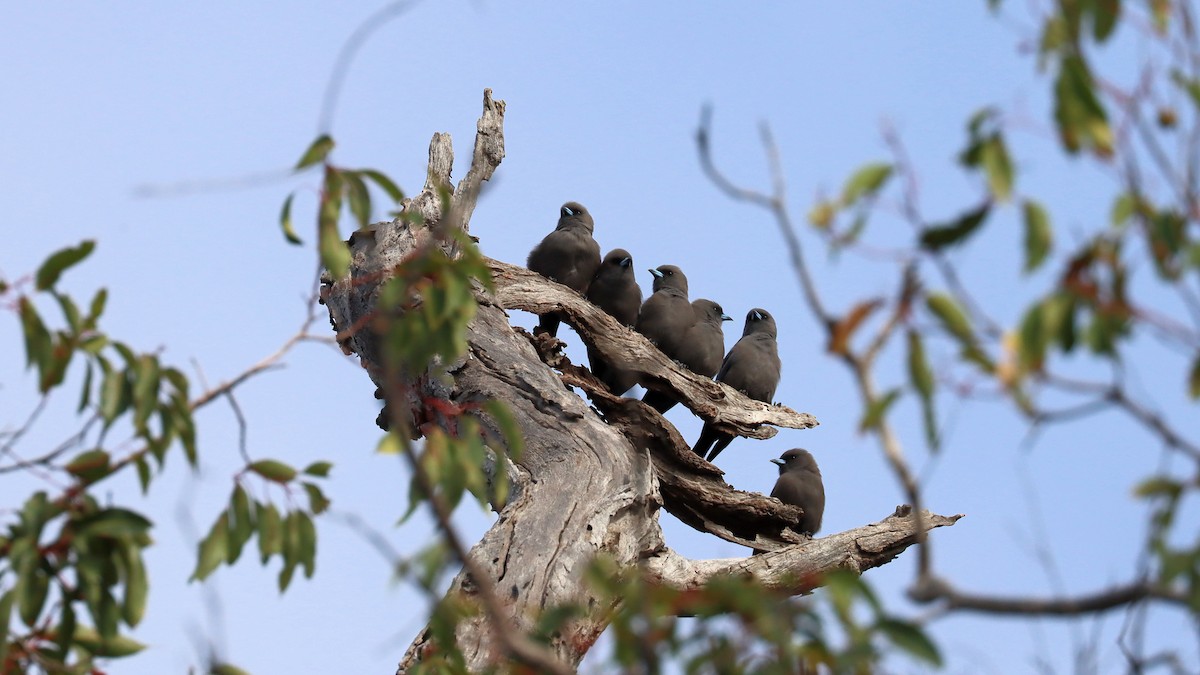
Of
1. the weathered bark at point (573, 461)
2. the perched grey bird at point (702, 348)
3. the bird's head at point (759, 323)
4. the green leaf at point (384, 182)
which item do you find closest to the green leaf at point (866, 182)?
the green leaf at point (384, 182)

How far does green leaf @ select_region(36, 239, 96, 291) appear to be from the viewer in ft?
9.23

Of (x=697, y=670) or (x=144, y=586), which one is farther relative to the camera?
(x=144, y=586)

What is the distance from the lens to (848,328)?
1980 mm

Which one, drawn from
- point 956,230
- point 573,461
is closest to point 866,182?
point 956,230

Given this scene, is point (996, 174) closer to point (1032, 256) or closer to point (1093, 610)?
point (1032, 256)

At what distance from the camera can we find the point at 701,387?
7453mm

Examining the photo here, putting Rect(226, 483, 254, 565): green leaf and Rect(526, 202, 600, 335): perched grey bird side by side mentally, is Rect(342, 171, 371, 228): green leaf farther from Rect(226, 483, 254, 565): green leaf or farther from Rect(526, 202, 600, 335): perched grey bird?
Rect(526, 202, 600, 335): perched grey bird

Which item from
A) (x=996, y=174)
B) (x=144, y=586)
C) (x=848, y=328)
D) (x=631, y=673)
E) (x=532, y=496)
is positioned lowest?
(x=631, y=673)

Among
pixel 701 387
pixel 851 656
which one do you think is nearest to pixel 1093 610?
pixel 851 656

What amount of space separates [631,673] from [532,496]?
3.42 meters

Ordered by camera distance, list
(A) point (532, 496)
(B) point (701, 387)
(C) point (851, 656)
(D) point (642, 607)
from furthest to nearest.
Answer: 1. (B) point (701, 387)
2. (A) point (532, 496)
3. (D) point (642, 607)
4. (C) point (851, 656)

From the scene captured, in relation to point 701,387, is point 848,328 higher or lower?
lower

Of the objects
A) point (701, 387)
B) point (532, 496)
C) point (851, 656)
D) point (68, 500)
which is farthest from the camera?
point (701, 387)

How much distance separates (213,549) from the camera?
2924 mm
